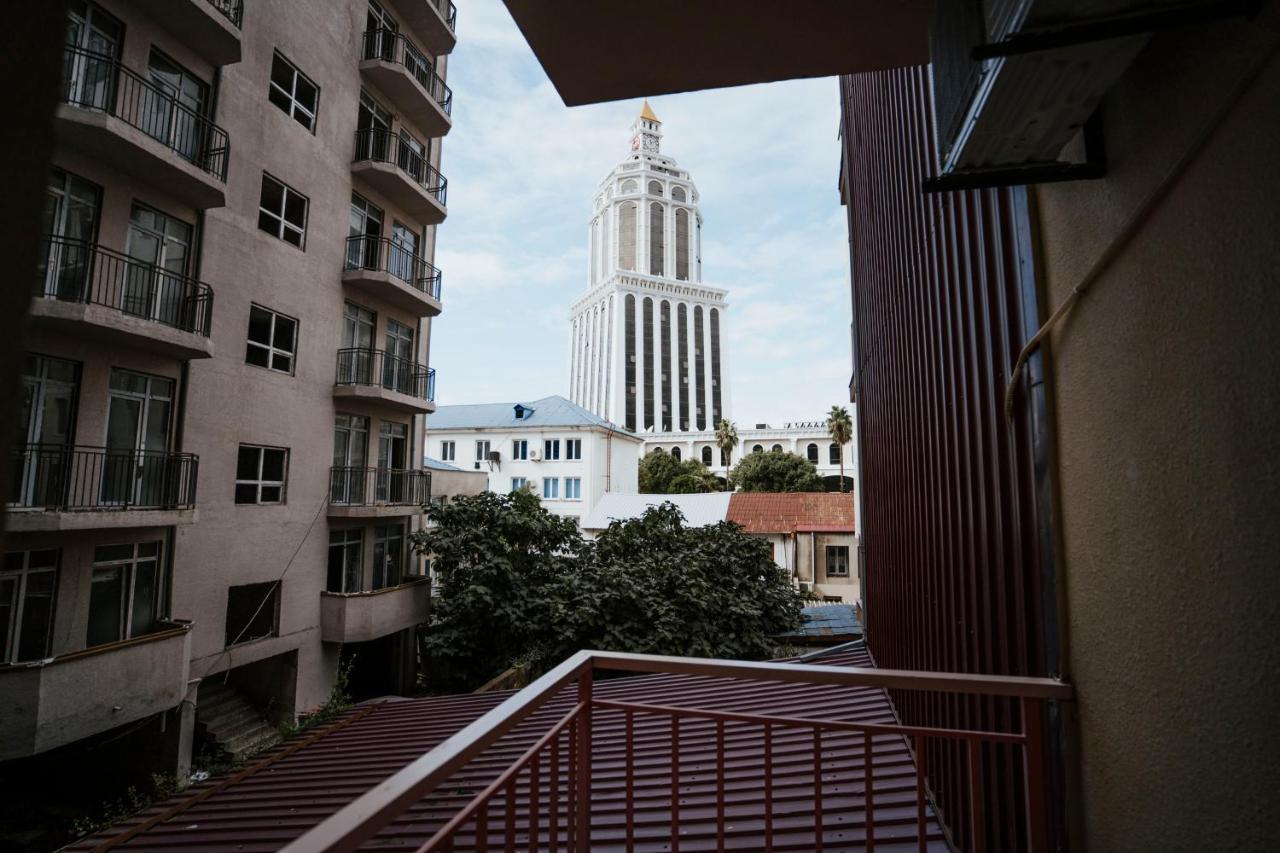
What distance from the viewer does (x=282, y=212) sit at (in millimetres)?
11031

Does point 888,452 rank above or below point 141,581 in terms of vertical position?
above

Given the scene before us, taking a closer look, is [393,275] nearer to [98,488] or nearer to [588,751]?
[98,488]

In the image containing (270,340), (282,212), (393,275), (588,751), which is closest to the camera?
(588,751)

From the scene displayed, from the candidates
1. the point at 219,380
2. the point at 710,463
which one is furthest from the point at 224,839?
the point at 710,463

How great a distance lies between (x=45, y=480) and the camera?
301 inches

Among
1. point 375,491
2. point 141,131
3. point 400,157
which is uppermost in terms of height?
point 400,157

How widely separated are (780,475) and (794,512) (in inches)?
710

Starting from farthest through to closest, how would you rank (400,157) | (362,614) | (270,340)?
(400,157) < (362,614) < (270,340)

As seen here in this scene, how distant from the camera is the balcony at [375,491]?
1227cm

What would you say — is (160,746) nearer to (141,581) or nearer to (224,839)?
(141,581)

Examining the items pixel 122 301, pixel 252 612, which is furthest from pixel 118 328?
pixel 252 612

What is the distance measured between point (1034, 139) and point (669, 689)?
6091 millimetres

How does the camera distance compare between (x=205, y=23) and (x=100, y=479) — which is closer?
(x=100, y=479)

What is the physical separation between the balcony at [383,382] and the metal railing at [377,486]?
135 centimetres
